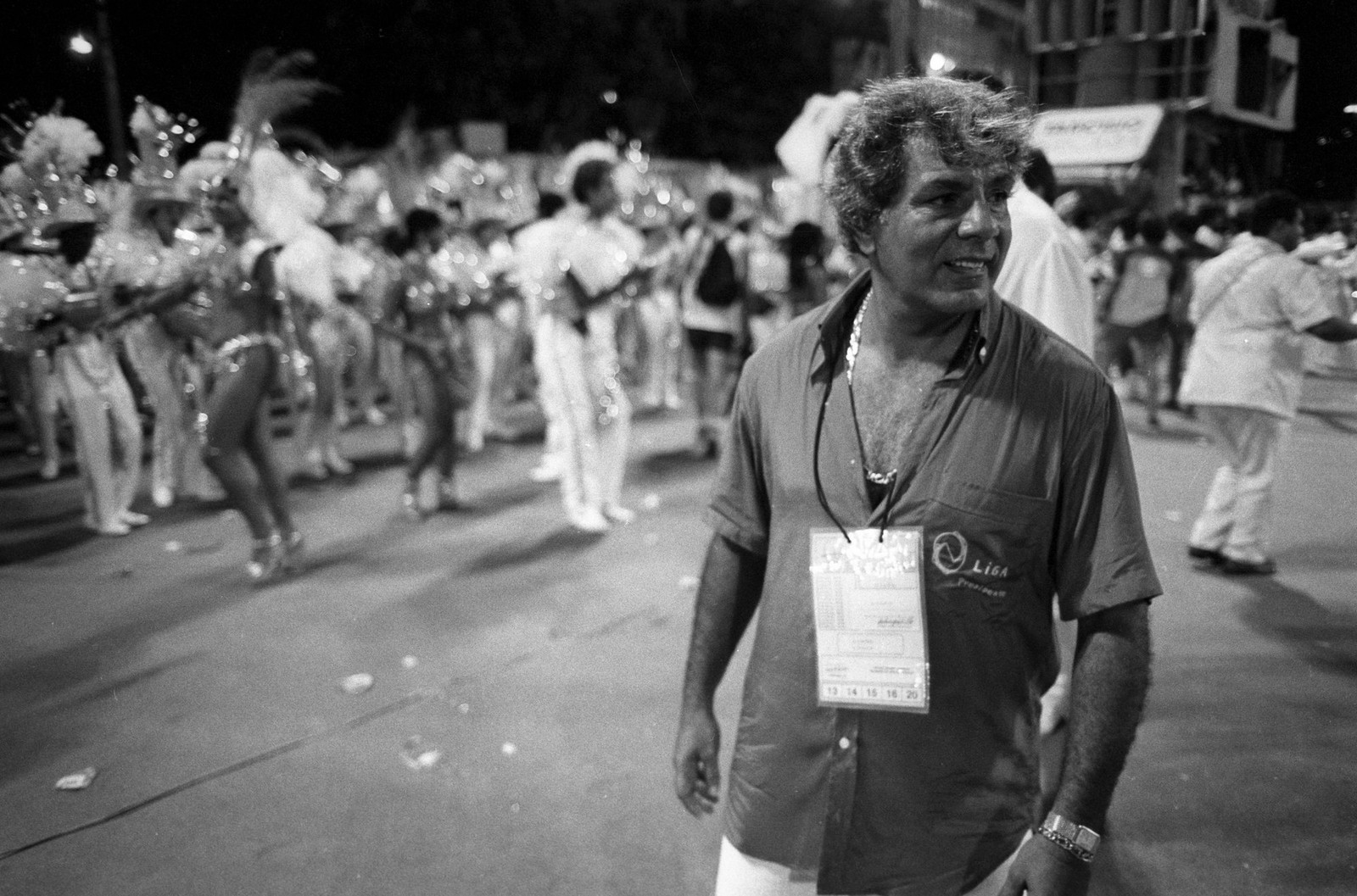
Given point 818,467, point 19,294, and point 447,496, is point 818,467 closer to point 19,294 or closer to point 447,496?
point 19,294

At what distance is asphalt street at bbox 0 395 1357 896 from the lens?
3.05 metres

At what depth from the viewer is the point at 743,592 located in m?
1.96

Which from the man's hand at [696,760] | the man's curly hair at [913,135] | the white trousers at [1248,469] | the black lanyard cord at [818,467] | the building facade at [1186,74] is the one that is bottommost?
the white trousers at [1248,469]

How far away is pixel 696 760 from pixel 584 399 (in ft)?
15.4

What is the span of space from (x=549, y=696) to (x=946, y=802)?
277cm

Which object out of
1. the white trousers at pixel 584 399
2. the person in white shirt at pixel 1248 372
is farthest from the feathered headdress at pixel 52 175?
the person in white shirt at pixel 1248 372

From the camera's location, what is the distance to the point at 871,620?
1626 millimetres

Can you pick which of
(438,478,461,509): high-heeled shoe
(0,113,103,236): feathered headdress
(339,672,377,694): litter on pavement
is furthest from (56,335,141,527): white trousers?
(339,672,377,694): litter on pavement

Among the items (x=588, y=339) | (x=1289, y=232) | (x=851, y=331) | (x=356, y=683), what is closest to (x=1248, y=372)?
(x=1289, y=232)

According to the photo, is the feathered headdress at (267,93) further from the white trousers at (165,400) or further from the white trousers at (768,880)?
the white trousers at (768,880)

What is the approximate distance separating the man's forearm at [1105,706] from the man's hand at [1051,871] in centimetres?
6

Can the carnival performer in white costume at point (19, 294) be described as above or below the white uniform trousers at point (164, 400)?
above

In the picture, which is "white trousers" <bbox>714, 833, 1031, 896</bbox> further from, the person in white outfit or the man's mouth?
the person in white outfit

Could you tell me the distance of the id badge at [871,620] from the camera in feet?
5.22
